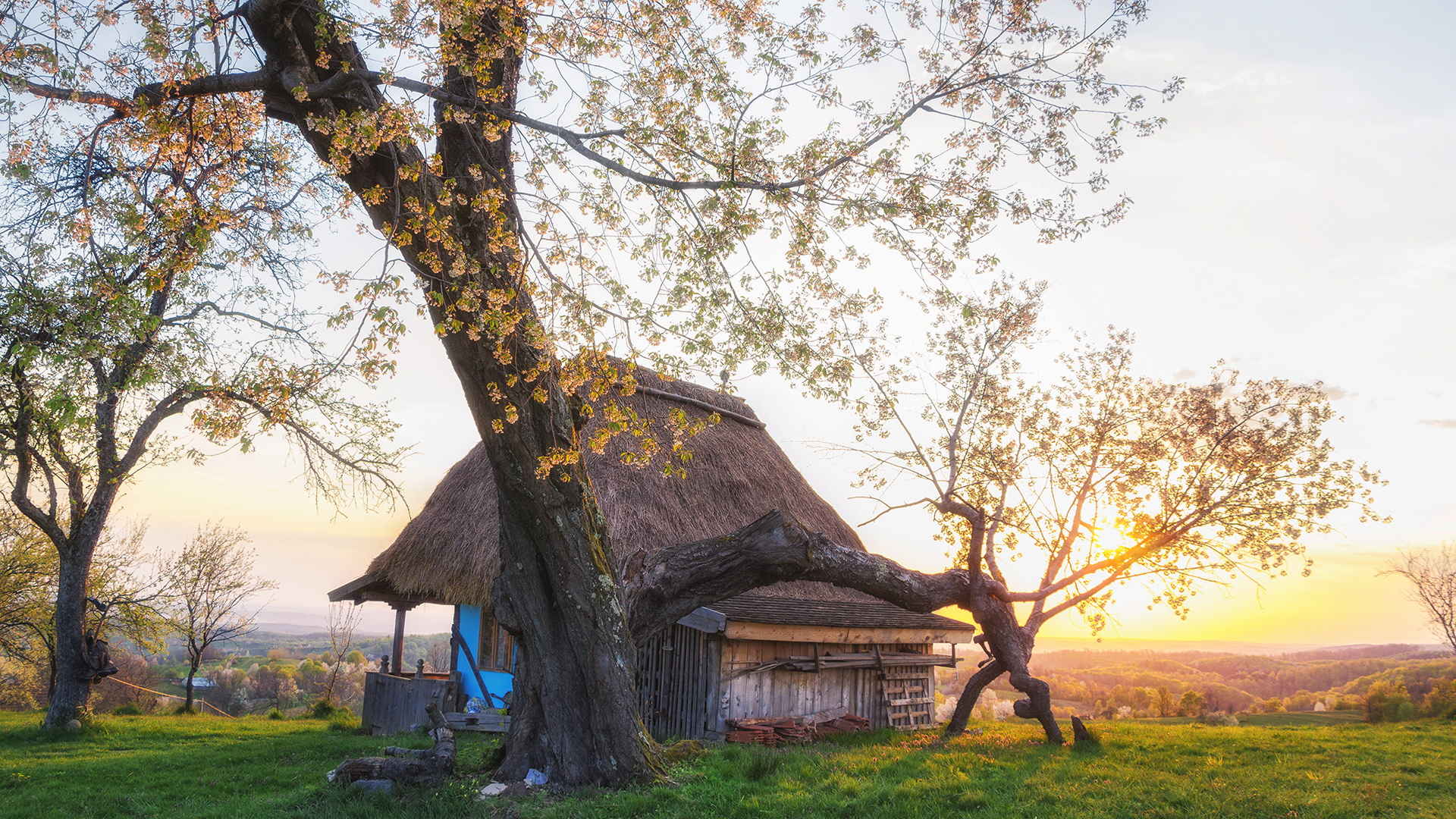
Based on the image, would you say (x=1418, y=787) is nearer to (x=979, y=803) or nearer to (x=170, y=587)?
(x=979, y=803)

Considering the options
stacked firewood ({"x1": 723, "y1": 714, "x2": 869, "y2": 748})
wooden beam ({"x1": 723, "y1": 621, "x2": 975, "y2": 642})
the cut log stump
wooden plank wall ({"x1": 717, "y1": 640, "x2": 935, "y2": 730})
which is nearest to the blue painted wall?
wooden plank wall ({"x1": 717, "y1": 640, "x2": 935, "y2": 730})

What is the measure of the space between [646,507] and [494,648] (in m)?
4.31

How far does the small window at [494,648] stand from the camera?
13617mm

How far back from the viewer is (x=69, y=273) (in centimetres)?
962

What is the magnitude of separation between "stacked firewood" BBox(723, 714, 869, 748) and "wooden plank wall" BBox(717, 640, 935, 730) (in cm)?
19

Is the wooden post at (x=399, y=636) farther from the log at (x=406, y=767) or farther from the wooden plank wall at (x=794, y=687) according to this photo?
the log at (x=406, y=767)

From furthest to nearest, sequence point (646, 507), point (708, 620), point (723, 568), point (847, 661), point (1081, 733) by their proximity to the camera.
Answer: point (847, 661), point (646, 507), point (708, 620), point (1081, 733), point (723, 568)

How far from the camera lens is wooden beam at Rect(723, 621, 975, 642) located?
1105 cm

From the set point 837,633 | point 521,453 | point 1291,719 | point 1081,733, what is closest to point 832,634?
point 837,633

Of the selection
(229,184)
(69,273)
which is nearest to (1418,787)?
(229,184)

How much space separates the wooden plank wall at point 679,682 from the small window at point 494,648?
8.82 feet

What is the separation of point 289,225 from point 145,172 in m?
1.13

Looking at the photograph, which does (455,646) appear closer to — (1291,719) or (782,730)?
(782,730)

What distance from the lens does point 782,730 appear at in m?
11.4
